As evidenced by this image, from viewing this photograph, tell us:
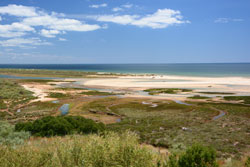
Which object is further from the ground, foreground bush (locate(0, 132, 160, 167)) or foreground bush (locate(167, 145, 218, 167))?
foreground bush (locate(0, 132, 160, 167))

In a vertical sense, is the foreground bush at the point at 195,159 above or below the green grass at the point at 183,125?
above

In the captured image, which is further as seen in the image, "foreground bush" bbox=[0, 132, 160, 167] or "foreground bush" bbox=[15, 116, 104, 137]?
"foreground bush" bbox=[15, 116, 104, 137]

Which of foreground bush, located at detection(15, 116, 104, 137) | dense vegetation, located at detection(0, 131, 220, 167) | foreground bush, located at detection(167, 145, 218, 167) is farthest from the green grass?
dense vegetation, located at detection(0, 131, 220, 167)

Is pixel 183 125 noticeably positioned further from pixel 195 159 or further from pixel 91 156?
pixel 91 156

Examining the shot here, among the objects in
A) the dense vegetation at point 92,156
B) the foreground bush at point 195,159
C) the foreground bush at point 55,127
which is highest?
the dense vegetation at point 92,156

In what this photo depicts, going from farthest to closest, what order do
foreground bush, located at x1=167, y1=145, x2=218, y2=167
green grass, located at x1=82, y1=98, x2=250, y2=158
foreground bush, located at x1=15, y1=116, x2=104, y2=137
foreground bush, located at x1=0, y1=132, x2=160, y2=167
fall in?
green grass, located at x1=82, y1=98, x2=250, y2=158 < foreground bush, located at x1=15, y1=116, x2=104, y2=137 < foreground bush, located at x1=167, y1=145, x2=218, y2=167 < foreground bush, located at x1=0, y1=132, x2=160, y2=167

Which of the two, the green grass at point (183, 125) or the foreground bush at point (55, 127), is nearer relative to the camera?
the foreground bush at point (55, 127)

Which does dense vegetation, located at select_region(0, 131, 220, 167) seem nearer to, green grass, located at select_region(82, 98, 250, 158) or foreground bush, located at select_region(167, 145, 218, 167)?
foreground bush, located at select_region(167, 145, 218, 167)

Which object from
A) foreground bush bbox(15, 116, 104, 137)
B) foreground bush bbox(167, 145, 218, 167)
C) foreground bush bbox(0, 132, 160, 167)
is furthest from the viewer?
→ foreground bush bbox(15, 116, 104, 137)

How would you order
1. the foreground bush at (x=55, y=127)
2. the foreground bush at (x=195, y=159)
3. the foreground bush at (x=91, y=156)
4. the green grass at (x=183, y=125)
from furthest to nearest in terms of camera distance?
the green grass at (x=183, y=125) → the foreground bush at (x=55, y=127) → the foreground bush at (x=195, y=159) → the foreground bush at (x=91, y=156)

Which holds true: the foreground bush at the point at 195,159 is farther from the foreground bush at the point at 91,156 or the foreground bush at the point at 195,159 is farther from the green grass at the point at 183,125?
the green grass at the point at 183,125

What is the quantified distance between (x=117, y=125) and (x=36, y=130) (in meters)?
11.0

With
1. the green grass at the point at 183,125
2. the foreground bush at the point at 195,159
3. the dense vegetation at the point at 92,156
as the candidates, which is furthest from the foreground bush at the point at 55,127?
the foreground bush at the point at 195,159

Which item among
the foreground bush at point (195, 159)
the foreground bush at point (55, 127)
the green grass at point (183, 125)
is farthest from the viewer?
the green grass at point (183, 125)
